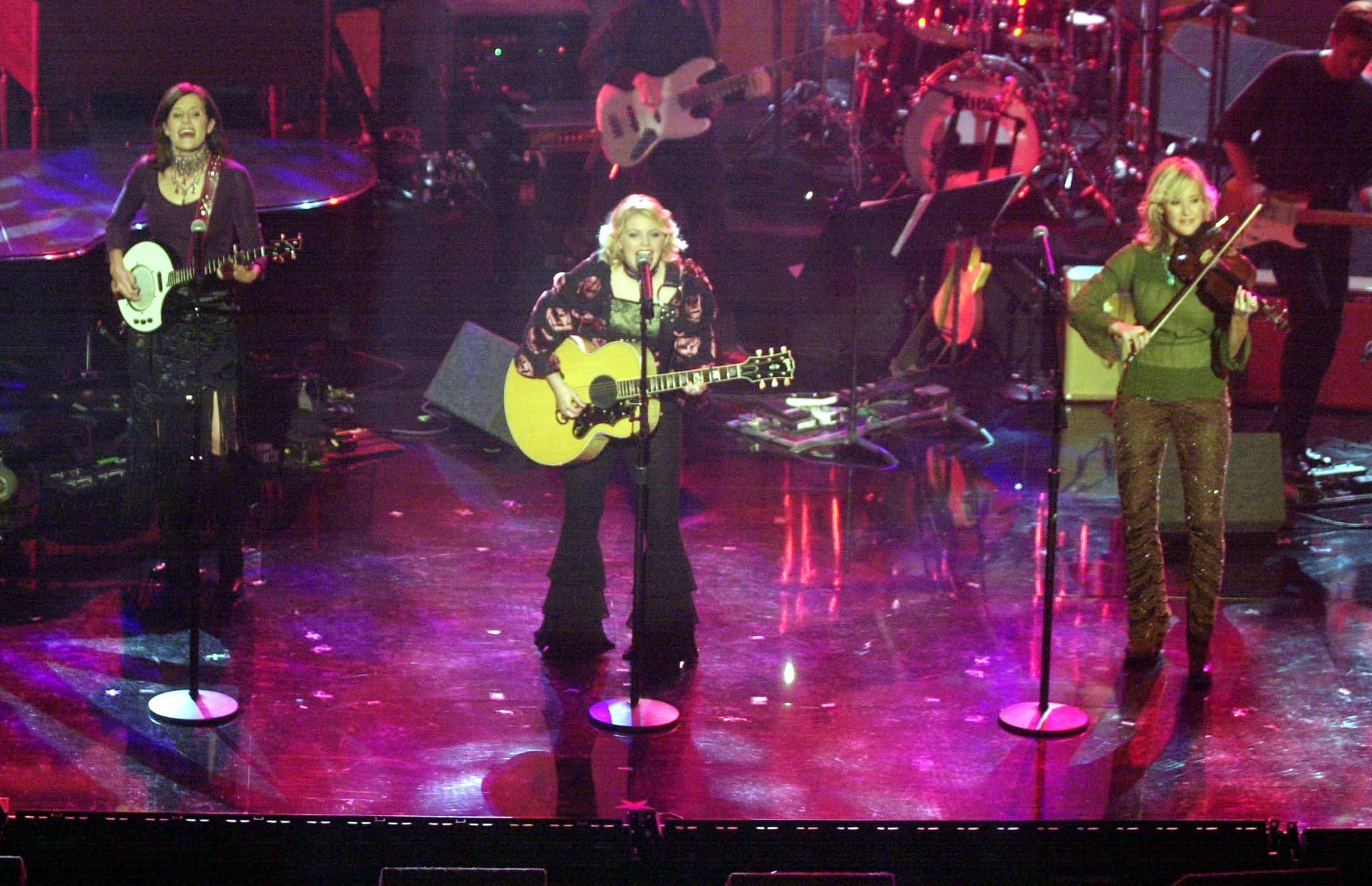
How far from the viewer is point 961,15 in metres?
12.4

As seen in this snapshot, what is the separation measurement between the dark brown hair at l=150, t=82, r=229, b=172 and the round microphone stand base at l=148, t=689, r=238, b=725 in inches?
83.1

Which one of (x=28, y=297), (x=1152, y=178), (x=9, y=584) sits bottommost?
(x=9, y=584)

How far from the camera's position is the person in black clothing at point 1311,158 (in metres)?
8.37

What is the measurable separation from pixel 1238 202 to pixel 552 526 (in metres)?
4.07

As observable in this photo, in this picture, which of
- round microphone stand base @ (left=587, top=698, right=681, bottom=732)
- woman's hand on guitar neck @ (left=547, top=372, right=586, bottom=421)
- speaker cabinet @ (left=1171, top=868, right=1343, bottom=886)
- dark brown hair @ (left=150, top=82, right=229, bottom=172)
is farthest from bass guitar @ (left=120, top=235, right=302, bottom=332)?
speaker cabinet @ (left=1171, top=868, right=1343, bottom=886)

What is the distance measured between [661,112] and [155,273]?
447 cm

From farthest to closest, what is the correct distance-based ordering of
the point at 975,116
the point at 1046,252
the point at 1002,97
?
the point at 975,116 < the point at 1002,97 < the point at 1046,252

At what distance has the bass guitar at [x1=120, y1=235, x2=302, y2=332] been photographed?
658cm

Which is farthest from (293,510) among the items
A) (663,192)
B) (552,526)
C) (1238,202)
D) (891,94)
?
(891,94)

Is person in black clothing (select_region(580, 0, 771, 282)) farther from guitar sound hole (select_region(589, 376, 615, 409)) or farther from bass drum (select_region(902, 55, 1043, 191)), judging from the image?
guitar sound hole (select_region(589, 376, 615, 409))

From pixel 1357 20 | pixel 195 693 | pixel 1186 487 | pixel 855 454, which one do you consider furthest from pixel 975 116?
pixel 195 693

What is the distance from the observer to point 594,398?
6270mm

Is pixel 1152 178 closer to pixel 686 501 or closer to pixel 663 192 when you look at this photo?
pixel 686 501

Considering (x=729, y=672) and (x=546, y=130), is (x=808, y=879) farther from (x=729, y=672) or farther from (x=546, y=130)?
(x=546, y=130)
